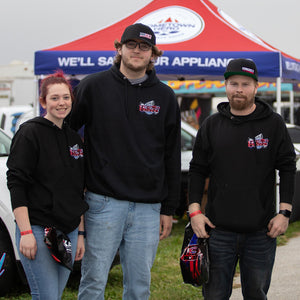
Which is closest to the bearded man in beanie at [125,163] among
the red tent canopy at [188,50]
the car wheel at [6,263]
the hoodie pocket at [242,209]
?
the hoodie pocket at [242,209]

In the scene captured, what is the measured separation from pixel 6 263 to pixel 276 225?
2128mm

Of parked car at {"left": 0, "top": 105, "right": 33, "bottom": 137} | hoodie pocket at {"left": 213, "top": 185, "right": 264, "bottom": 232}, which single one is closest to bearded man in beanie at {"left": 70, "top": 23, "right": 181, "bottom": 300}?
hoodie pocket at {"left": 213, "top": 185, "right": 264, "bottom": 232}

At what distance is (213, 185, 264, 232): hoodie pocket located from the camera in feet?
9.36

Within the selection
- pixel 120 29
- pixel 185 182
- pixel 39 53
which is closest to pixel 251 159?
pixel 185 182

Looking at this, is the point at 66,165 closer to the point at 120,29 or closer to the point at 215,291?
the point at 215,291

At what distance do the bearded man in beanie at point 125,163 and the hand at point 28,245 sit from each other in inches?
15.7

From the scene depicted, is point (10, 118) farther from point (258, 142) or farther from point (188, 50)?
point (258, 142)

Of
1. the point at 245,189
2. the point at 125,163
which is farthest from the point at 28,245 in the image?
the point at 245,189

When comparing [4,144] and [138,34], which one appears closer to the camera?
[138,34]

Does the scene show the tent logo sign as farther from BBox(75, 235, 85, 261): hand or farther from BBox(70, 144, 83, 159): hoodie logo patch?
BBox(75, 235, 85, 261): hand

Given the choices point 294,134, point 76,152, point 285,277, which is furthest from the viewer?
point 294,134

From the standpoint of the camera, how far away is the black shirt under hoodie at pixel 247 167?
2.87 m

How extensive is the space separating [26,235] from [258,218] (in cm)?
131

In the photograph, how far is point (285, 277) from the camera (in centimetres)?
499
